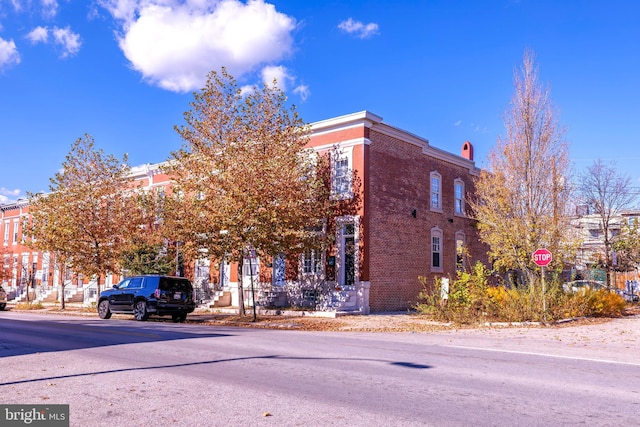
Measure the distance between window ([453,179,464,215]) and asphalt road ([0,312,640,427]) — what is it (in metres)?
19.6

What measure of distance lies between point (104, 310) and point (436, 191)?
18.2 meters

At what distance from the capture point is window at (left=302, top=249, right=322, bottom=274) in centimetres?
2708

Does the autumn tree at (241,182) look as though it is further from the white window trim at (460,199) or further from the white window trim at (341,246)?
the white window trim at (460,199)

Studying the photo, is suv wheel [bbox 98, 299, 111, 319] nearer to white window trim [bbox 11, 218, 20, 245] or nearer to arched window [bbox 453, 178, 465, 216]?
arched window [bbox 453, 178, 465, 216]

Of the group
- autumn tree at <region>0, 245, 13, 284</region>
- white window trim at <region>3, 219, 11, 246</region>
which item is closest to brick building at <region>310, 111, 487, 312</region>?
autumn tree at <region>0, 245, 13, 284</region>

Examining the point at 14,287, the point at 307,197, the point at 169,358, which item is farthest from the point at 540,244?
the point at 14,287

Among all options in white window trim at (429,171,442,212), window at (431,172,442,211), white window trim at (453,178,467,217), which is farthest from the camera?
white window trim at (453,178,467,217)

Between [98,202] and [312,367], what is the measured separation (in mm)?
26763

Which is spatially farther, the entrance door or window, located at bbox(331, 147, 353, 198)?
window, located at bbox(331, 147, 353, 198)

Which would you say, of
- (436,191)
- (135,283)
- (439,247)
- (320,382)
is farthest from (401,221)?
(320,382)

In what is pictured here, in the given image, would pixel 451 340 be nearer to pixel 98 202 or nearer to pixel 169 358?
pixel 169 358

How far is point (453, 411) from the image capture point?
6.43 meters

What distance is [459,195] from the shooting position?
3316 cm

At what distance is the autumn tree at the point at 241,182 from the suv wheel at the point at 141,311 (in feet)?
9.11
